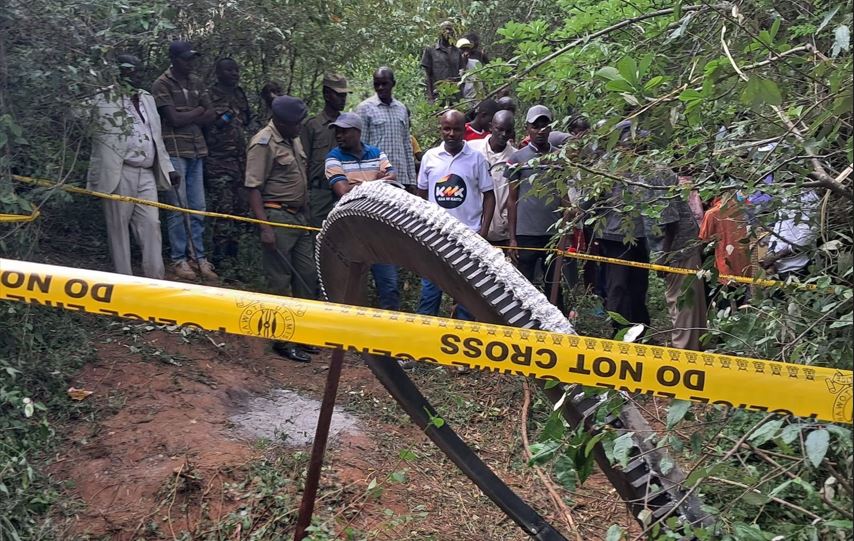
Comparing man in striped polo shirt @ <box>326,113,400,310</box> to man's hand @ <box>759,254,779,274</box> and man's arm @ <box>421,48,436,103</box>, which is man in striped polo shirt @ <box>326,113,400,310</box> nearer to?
man's hand @ <box>759,254,779,274</box>

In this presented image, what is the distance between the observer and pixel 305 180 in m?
6.76

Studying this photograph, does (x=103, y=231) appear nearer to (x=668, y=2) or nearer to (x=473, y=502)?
(x=473, y=502)

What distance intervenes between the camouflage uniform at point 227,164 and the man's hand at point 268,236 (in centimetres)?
115

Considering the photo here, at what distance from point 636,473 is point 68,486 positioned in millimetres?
2805

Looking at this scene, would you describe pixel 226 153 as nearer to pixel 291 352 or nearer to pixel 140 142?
pixel 140 142

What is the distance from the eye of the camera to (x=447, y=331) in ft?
7.51

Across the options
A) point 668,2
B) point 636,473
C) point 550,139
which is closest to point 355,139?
point 550,139

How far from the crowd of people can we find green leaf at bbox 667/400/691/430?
360 centimetres

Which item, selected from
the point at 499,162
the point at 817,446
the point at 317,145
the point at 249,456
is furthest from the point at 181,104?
the point at 817,446

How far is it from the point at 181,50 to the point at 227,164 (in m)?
1.08

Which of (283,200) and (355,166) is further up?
(355,166)

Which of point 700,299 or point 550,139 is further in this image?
point 550,139

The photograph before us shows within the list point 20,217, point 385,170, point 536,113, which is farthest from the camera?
point 536,113

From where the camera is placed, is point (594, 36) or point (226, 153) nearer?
point (594, 36)
